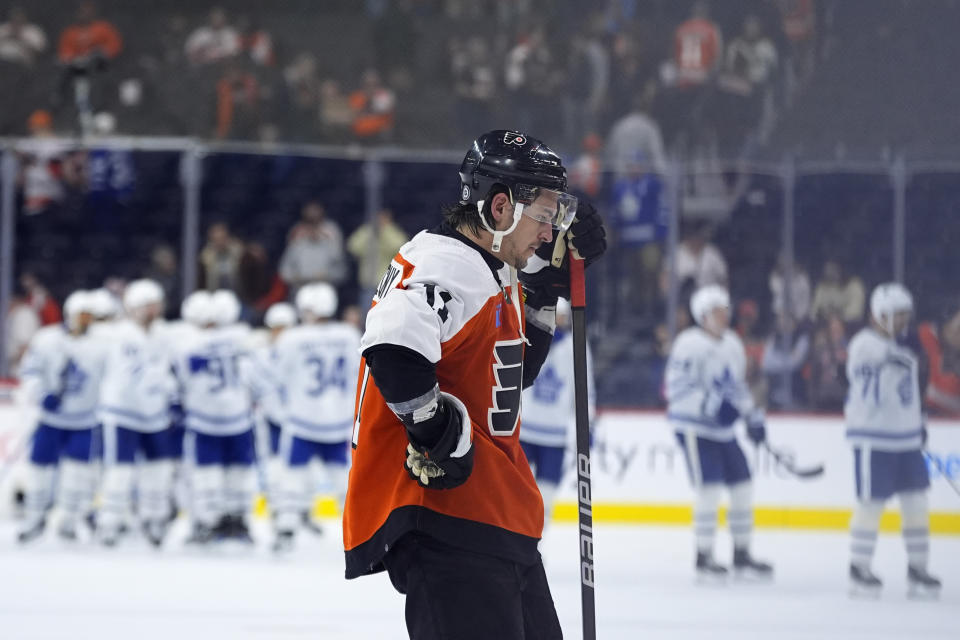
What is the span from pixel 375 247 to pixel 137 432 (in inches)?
78.3

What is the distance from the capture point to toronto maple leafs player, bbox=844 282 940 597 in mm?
5785

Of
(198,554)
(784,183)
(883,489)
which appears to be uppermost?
(784,183)

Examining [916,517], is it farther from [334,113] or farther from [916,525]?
[334,113]

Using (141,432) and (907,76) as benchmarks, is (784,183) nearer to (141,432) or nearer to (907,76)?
(907,76)

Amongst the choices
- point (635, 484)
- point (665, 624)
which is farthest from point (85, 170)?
point (665, 624)

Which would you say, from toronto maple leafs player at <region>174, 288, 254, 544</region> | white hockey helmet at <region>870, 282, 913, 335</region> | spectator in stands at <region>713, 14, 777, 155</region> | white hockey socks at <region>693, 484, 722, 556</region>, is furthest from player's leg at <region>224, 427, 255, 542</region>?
spectator in stands at <region>713, 14, 777, 155</region>

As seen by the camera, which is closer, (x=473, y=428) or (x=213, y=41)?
(x=473, y=428)

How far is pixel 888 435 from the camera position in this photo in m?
5.84

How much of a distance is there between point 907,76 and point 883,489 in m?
2.20

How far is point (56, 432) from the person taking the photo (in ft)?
24.4

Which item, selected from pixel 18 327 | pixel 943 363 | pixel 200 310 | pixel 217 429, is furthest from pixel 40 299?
pixel 943 363

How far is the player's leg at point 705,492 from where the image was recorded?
20.4 feet

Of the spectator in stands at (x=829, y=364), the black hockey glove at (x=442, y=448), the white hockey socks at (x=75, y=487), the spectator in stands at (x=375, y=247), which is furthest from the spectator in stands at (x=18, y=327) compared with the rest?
the black hockey glove at (x=442, y=448)

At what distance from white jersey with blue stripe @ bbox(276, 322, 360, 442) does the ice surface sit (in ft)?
2.30
